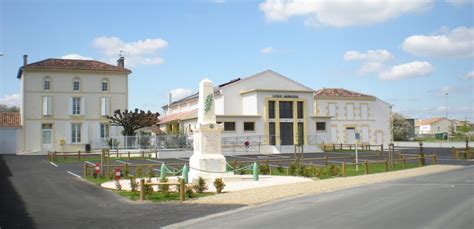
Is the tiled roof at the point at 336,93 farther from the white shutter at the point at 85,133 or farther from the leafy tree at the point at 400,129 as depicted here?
the white shutter at the point at 85,133

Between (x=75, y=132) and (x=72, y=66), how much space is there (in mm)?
6892

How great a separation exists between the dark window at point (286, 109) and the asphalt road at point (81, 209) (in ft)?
114

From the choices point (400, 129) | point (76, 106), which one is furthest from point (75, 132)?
point (400, 129)

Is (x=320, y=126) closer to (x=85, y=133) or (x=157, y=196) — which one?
(x=85, y=133)

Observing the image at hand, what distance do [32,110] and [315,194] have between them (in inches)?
1635

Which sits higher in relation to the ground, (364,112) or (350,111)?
(350,111)

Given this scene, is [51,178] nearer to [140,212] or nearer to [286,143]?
[140,212]

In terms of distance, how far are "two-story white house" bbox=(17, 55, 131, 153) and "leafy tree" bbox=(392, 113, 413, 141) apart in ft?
157

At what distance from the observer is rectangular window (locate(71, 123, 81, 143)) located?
5153 cm

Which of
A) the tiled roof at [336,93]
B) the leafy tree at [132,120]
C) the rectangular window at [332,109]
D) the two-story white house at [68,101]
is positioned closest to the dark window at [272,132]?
the leafy tree at [132,120]

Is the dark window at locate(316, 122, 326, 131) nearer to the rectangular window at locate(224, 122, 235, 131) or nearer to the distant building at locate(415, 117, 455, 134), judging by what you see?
the rectangular window at locate(224, 122, 235, 131)

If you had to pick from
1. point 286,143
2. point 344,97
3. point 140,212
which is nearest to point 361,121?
point 344,97

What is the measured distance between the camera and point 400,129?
272 feet

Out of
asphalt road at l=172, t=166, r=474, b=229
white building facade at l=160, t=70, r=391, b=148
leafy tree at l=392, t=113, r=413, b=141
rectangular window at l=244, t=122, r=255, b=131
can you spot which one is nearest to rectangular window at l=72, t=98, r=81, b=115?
Result: white building facade at l=160, t=70, r=391, b=148
